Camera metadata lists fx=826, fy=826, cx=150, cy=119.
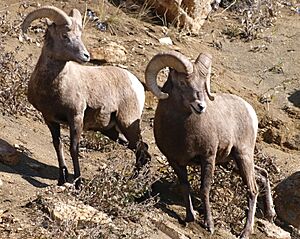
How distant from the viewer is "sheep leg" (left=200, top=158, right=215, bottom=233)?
8.63 metres

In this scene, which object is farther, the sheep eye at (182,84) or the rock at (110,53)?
the rock at (110,53)

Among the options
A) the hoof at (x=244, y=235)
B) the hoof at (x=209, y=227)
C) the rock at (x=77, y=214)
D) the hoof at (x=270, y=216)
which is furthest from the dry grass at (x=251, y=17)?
the rock at (x=77, y=214)

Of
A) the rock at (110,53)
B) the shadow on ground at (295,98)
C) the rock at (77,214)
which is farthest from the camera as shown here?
the shadow on ground at (295,98)

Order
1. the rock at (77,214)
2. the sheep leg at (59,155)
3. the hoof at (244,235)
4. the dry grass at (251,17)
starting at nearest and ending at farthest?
1. the rock at (77,214)
2. the sheep leg at (59,155)
3. the hoof at (244,235)
4. the dry grass at (251,17)

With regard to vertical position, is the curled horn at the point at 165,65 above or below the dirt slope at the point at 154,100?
above

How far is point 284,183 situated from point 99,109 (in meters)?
2.89

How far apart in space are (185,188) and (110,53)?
4.48m

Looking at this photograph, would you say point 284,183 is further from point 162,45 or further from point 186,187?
point 162,45

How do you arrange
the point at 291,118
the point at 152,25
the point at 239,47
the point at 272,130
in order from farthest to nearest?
the point at 239,47 < the point at 152,25 < the point at 291,118 < the point at 272,130

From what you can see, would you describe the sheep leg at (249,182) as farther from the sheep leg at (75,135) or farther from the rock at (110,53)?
the rock at (110,53)

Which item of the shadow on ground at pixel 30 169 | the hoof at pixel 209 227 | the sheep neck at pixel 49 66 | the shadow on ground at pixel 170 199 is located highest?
the sheep neck at pixel 49 66

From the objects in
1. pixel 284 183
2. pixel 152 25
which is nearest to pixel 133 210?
pixel 284 183

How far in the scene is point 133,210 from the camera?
7.93 metres

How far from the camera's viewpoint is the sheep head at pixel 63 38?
818 centimetres
